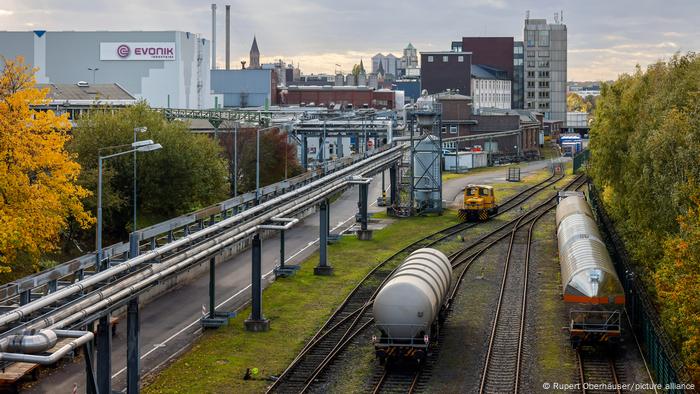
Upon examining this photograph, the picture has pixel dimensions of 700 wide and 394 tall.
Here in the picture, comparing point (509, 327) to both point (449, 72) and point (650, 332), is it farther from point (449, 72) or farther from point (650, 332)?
point (449, 72)

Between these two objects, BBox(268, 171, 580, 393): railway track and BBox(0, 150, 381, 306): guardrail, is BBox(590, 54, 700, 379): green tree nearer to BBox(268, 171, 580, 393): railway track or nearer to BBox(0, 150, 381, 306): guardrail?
BBox(268, 171, 580, 393): railway track

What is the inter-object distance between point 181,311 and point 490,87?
142 meters

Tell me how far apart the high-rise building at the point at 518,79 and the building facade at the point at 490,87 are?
18.2ft

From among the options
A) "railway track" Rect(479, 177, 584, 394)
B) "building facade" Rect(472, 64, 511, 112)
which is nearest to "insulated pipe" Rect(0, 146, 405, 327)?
"railway track" Rect(479, 177, 584, 394)

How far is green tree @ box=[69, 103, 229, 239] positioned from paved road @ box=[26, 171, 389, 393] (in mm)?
4913

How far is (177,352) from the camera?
117 feet

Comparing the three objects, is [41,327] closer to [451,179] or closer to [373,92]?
[451,179]

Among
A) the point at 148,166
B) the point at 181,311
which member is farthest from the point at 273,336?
the point at 148,166

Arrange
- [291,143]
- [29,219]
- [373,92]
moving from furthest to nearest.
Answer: [373,92] < [291,143] < [29,219]

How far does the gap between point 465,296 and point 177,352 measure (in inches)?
573

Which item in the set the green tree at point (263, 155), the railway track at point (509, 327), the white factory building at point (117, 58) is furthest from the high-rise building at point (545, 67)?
the railway track at point (509, 327)

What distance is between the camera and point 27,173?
3781 cm

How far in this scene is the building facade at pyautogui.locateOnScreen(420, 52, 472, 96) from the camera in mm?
163375

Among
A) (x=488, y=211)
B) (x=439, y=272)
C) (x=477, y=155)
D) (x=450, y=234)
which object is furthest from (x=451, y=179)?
(x=439, y=272)
